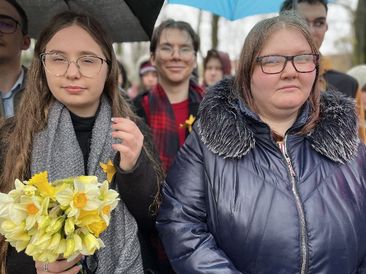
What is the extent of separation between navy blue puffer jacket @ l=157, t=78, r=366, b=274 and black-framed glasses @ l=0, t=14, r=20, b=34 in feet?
5.04

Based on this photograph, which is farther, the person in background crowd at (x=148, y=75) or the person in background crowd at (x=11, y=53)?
the person in background crowd at (x=148, y=75)

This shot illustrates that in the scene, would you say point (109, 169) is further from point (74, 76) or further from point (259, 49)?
point (259, 49)

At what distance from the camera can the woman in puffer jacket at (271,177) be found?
2.10 metres

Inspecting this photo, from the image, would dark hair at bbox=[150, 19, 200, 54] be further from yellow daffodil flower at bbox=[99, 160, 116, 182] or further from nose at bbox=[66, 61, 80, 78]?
yellow daffodil flower at bbox=[99, 160, 116, 182]

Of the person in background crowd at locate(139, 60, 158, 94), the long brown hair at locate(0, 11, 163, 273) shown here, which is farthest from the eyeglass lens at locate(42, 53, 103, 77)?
the person in background crowd at locate(139, 60, 158, 94)

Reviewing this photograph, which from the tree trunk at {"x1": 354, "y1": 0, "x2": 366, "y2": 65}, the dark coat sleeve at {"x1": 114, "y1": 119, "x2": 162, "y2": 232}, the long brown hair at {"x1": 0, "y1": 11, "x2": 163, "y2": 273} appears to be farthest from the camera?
the tree trunk at {"x1": 354, "y1": 0, "x2": 366, "y2": 65}

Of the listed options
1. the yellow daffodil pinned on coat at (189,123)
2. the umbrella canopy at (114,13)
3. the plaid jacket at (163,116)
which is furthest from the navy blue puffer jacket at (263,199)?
the plaid jacket at (163,116)

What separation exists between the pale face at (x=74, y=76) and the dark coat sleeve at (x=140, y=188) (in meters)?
0.38

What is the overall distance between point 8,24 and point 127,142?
1489 millimetres

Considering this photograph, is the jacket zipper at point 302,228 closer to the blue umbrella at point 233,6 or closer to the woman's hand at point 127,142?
the woman's hand at point 127,142

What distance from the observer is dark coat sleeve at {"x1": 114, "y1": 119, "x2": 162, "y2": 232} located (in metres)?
2.21

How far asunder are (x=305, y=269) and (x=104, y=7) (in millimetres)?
1835

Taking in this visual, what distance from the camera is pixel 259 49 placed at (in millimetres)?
2289

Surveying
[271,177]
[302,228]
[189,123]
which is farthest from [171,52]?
[302,228]
